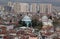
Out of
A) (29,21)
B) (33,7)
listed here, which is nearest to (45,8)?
(33,7)

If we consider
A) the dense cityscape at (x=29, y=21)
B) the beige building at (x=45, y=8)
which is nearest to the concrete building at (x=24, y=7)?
the dense cityscape at (x=29, y=21)

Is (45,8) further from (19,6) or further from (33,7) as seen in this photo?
(19,6)

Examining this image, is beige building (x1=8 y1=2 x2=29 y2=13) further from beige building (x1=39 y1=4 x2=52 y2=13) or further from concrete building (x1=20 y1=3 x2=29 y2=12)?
beige building (x1=39 y1=4 x2=52 y2=13)

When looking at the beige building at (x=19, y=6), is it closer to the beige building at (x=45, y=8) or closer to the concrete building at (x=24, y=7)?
the concrete building at (x=24, y=7)

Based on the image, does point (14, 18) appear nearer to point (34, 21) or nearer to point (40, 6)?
point (34, 21)

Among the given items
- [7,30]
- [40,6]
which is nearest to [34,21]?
[40,6]

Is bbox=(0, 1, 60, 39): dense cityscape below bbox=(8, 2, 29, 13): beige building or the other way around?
below

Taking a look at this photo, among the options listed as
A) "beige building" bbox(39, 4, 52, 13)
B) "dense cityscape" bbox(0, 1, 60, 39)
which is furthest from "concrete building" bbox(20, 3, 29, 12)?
"beige building" bbox(39, 4, 52, 13)

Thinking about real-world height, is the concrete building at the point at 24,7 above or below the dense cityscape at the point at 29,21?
above
